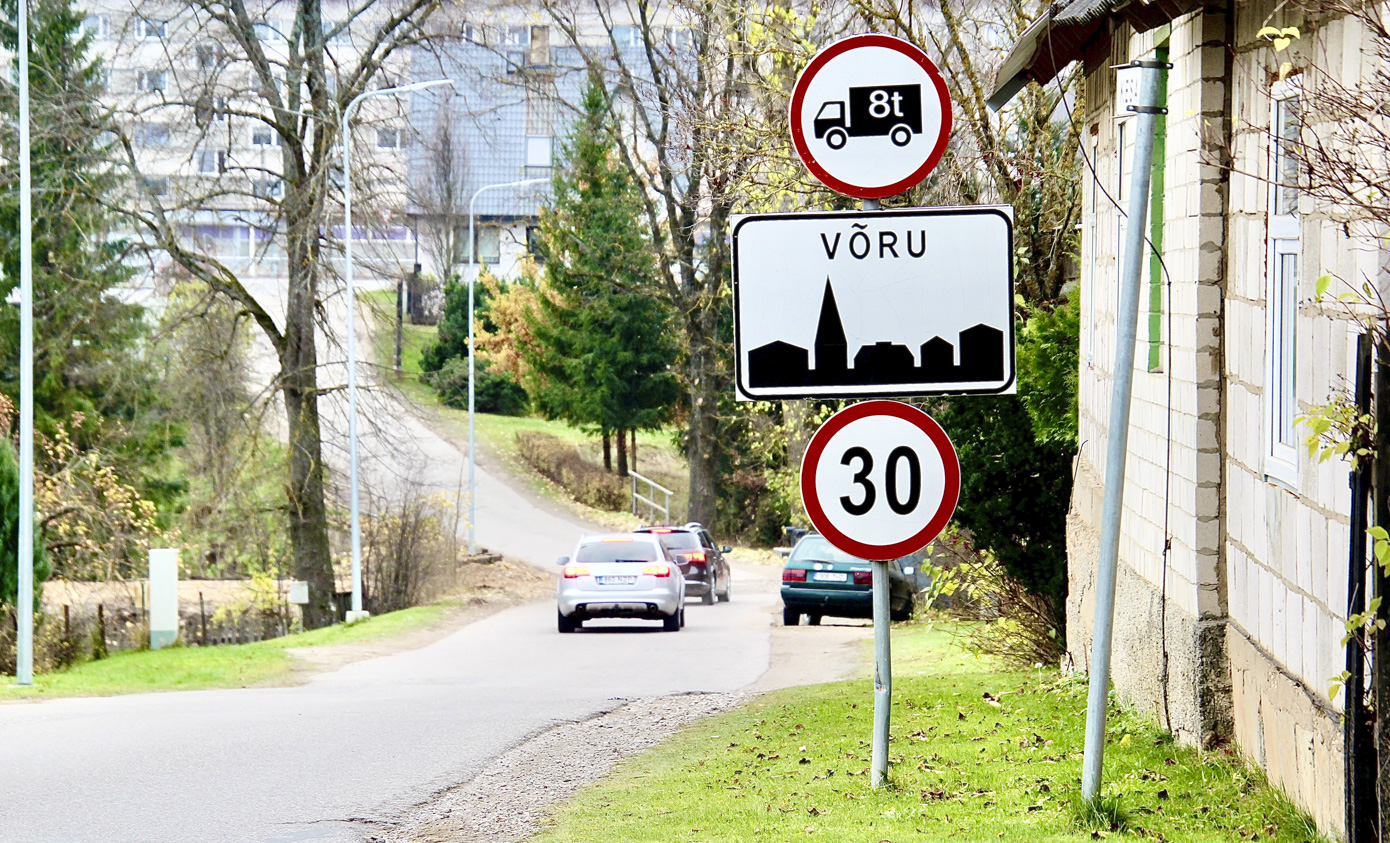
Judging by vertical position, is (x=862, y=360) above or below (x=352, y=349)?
below

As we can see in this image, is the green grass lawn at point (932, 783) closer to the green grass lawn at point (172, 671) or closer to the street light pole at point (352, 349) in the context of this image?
the green grass lawn at point (172, 671)

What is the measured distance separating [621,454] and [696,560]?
84.5 feet

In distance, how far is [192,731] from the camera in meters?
12.0

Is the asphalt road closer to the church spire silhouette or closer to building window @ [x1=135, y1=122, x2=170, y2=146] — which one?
the church spire silhouette

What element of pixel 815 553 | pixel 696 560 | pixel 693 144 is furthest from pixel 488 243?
pixel 693 144

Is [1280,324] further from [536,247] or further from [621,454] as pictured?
[536,247]

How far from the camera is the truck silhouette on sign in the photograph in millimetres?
6332

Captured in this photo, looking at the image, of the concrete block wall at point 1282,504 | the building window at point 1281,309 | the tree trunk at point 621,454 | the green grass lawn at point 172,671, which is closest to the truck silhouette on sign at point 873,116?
the concrete block wall at point 1282,504

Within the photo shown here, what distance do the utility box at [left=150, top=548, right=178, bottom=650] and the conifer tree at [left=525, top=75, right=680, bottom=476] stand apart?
30.6 metres

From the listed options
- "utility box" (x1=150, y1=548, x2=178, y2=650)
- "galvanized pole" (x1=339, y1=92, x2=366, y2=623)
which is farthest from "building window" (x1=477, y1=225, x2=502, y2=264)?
"utility box" (x1=150, y1=548, x2=178, y2=650)

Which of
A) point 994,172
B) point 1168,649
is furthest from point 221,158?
point 1168,649

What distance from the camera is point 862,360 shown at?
20.5ft

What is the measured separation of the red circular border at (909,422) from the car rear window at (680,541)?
83.7 feet

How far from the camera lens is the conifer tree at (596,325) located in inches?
2157
